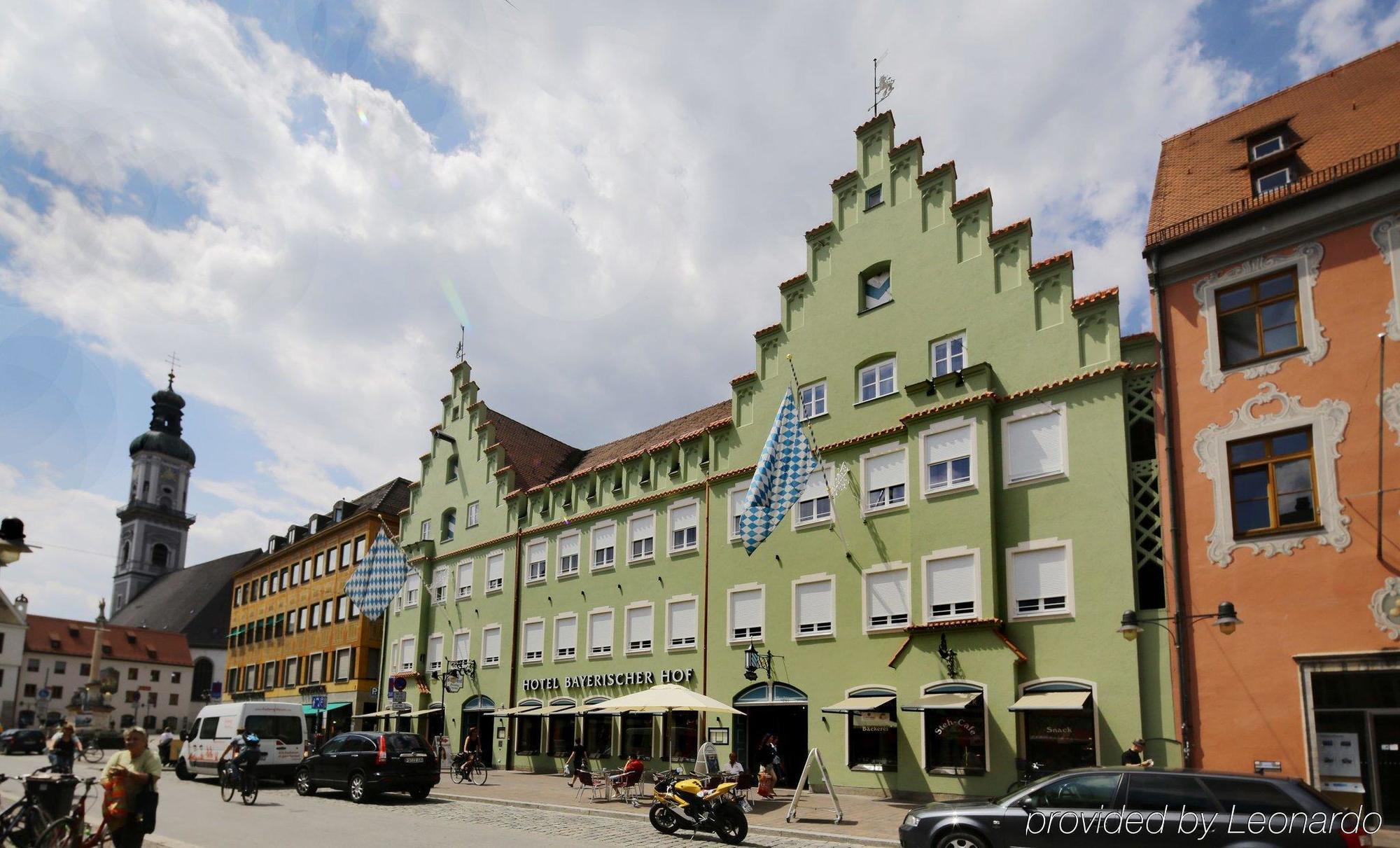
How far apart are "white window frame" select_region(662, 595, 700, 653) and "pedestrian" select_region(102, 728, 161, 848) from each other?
21.3 m

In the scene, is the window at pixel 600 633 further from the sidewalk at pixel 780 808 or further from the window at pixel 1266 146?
the window at pixel 1266 146

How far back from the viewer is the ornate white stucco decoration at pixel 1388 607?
17484 mm

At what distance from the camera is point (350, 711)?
50.9 m

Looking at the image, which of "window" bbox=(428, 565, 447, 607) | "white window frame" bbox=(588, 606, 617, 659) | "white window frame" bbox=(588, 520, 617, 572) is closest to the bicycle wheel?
"white window frame" bbox=(588, 606, 617, 659)

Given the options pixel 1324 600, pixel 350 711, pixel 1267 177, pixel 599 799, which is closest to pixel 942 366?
pixel 1267 177

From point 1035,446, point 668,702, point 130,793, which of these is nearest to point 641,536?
point 668,702

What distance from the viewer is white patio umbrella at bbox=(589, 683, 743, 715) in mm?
25312

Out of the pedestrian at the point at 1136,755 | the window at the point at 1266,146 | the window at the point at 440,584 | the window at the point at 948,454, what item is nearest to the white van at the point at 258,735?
the window at the point at 440,584

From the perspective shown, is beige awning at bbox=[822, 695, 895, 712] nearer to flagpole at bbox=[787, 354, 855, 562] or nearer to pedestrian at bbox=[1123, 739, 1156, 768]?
flagpole at bbox=[787, 354, 855, 562]

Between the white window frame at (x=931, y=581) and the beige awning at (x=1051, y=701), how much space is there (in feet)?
7.25

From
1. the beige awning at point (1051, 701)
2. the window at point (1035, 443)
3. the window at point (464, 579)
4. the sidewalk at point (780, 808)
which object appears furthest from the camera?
the window at point (464, 579)

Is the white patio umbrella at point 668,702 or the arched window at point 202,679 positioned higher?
the white patio umbrella at point 668,702

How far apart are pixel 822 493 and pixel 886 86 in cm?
1239

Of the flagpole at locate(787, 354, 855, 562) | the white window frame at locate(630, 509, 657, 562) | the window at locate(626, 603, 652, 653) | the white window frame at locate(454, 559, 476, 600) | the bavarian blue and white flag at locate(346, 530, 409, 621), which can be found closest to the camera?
the flagpole at locate(787, 354, 855, 562)
